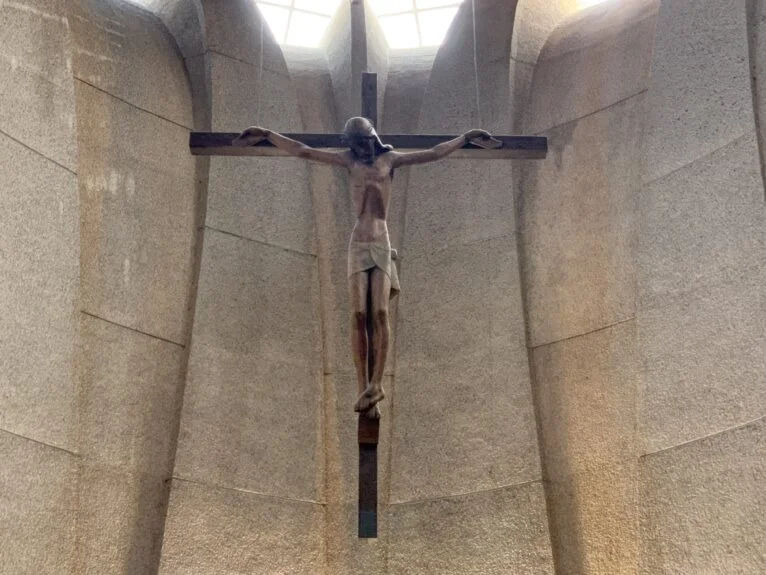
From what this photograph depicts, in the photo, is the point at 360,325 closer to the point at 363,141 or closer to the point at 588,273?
the point at 363,141

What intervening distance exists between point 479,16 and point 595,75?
1299 mm

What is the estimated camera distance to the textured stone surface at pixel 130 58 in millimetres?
10156

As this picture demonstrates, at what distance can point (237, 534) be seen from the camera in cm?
911

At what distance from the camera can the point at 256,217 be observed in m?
10.4

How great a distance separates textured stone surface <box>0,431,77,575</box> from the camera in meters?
8.06

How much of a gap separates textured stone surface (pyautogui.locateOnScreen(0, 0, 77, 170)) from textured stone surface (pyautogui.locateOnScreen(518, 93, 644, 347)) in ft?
12.5

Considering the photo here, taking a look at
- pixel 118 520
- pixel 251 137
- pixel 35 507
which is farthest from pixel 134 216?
pixel 35 507

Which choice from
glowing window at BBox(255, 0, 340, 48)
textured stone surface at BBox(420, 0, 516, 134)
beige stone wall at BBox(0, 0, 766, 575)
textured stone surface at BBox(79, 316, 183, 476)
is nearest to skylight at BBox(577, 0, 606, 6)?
beige stone wall at BBox(0, 0, 766, 575)

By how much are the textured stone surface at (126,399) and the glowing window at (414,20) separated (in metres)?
4.32

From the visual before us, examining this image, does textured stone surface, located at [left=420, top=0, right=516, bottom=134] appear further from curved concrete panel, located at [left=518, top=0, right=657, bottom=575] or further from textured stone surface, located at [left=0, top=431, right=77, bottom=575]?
textured stone surface, located at [left=0, top=431, right=77, bottom=575]

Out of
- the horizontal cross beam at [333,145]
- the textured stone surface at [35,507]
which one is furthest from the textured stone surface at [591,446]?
the textured stone surface at [35,507]

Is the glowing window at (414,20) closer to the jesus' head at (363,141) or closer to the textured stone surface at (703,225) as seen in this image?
the textured stone surface at (703,225)

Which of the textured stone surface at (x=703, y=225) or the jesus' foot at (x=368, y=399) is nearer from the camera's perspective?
the jesus' foot at (x=368, y=399)

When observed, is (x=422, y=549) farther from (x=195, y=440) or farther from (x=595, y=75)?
(x=595, y=75)
